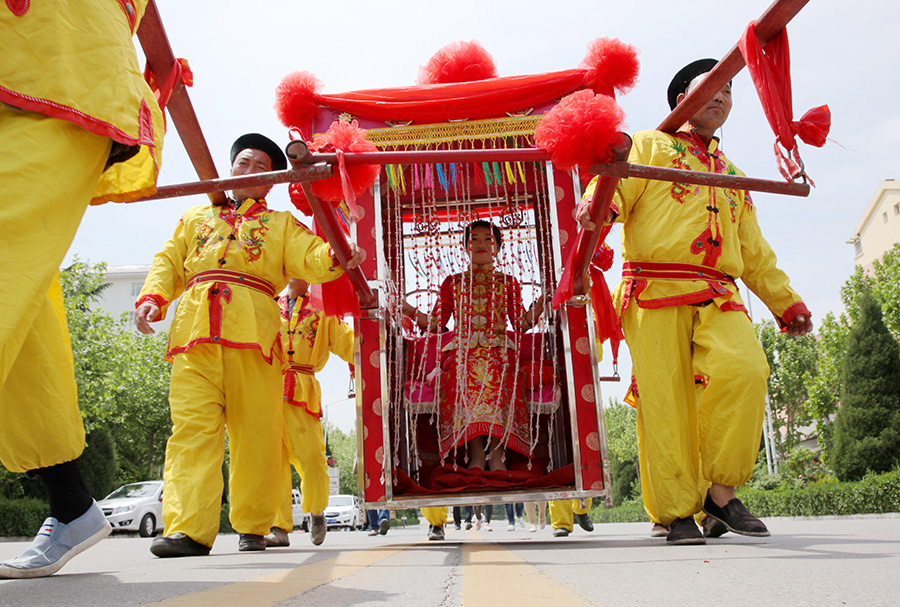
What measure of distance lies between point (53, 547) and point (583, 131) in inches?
98.5

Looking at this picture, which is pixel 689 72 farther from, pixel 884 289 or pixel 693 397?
pixel 884 289

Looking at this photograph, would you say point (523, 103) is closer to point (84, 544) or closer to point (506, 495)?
point (506, 495)

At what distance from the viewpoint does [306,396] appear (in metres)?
6.31

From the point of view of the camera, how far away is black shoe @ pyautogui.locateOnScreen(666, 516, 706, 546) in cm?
338

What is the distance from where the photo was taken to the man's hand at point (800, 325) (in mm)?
4047

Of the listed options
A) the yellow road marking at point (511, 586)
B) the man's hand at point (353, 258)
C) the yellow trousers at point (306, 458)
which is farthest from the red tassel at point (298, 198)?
the yellow trousers at point (306, 458)

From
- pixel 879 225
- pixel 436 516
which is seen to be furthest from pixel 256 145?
pixel 879 225

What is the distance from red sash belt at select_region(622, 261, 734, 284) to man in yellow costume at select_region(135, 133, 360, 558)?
5.03 feet

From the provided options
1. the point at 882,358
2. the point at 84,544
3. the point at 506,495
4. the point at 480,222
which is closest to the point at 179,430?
the point at 84,544

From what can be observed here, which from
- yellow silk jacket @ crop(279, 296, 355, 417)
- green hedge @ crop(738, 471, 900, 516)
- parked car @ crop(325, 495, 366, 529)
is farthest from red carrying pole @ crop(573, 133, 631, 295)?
parked car @ crop(325, 495, 366, 529)

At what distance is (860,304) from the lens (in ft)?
66.1

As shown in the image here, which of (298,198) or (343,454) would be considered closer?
(298,198)

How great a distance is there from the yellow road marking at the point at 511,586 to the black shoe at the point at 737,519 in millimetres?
1346

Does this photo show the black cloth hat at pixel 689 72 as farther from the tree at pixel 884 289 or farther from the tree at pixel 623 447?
the tree at pixel 623 447
